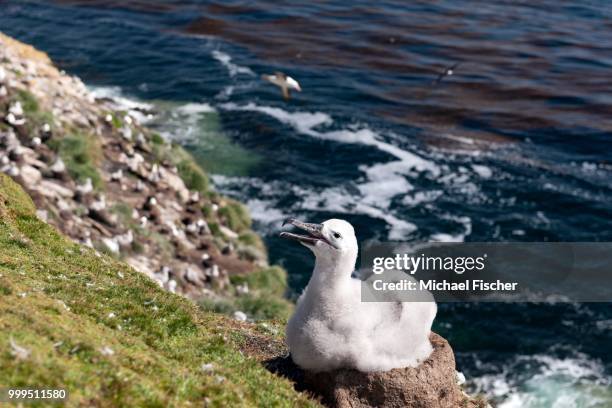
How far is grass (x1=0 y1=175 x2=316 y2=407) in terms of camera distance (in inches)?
435

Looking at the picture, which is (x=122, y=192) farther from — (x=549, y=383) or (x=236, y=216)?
(x=549, y=383)

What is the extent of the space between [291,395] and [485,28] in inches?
2733

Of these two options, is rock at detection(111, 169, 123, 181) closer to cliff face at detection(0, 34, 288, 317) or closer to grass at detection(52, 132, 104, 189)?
cliff face at detection(0, 34, 288, 317)

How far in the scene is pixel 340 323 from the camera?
14.0 metres

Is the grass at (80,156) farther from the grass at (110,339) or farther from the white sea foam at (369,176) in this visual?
the grass at (110,339)

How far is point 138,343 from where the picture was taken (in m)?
13.6

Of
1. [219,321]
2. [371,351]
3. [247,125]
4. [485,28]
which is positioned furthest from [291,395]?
[485,28]

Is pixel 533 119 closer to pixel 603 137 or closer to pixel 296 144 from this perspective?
pixel 603 137

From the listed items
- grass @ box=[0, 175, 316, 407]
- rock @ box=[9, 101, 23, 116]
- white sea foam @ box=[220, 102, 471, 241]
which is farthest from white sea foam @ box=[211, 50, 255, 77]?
grass @ box=[0, 175, 316, 407]

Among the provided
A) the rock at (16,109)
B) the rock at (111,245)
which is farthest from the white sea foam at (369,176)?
the rock at (111,245)

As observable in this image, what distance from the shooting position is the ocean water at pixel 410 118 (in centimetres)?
3600

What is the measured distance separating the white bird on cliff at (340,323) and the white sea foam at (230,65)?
173 ft

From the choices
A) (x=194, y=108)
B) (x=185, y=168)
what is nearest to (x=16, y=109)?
(x=185, y=168)

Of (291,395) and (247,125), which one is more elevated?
(291,395)
